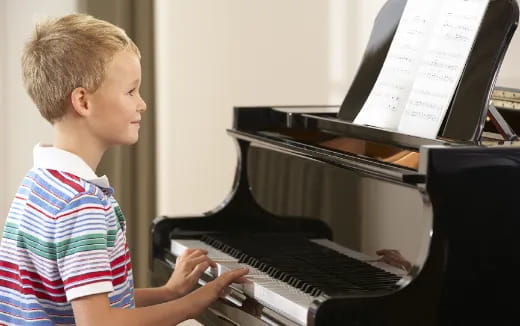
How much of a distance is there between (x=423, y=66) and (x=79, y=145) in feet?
2.65

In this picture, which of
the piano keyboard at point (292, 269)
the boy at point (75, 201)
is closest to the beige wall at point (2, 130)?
the piano keyboard at point (292, 269)

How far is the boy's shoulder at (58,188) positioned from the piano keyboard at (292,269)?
415 mm

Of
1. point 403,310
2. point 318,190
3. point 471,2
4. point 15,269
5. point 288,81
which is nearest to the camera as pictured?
point 403,310

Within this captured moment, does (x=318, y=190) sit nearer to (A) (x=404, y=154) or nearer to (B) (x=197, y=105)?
(A) (x=404, y=154)

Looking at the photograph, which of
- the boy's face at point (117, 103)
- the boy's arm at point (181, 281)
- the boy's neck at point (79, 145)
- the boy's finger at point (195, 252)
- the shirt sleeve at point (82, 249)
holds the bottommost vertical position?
the boy's arm at point (181, 281)

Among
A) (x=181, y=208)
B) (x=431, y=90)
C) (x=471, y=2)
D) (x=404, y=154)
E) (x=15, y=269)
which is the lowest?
(x=181, y=208)

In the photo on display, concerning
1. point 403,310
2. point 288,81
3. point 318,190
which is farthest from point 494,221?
point 288,81

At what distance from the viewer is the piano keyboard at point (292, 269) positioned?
7.20 feet

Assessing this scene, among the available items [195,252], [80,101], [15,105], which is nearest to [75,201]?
[80,101]

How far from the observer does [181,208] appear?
4.58 metres

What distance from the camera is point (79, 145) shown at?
85.1 inches

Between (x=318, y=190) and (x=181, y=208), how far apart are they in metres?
2.05

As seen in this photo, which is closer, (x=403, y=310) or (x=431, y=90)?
(x=403, y=310)

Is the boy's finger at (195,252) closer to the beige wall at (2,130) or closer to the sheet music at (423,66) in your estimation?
the sheet music at (423,66)
